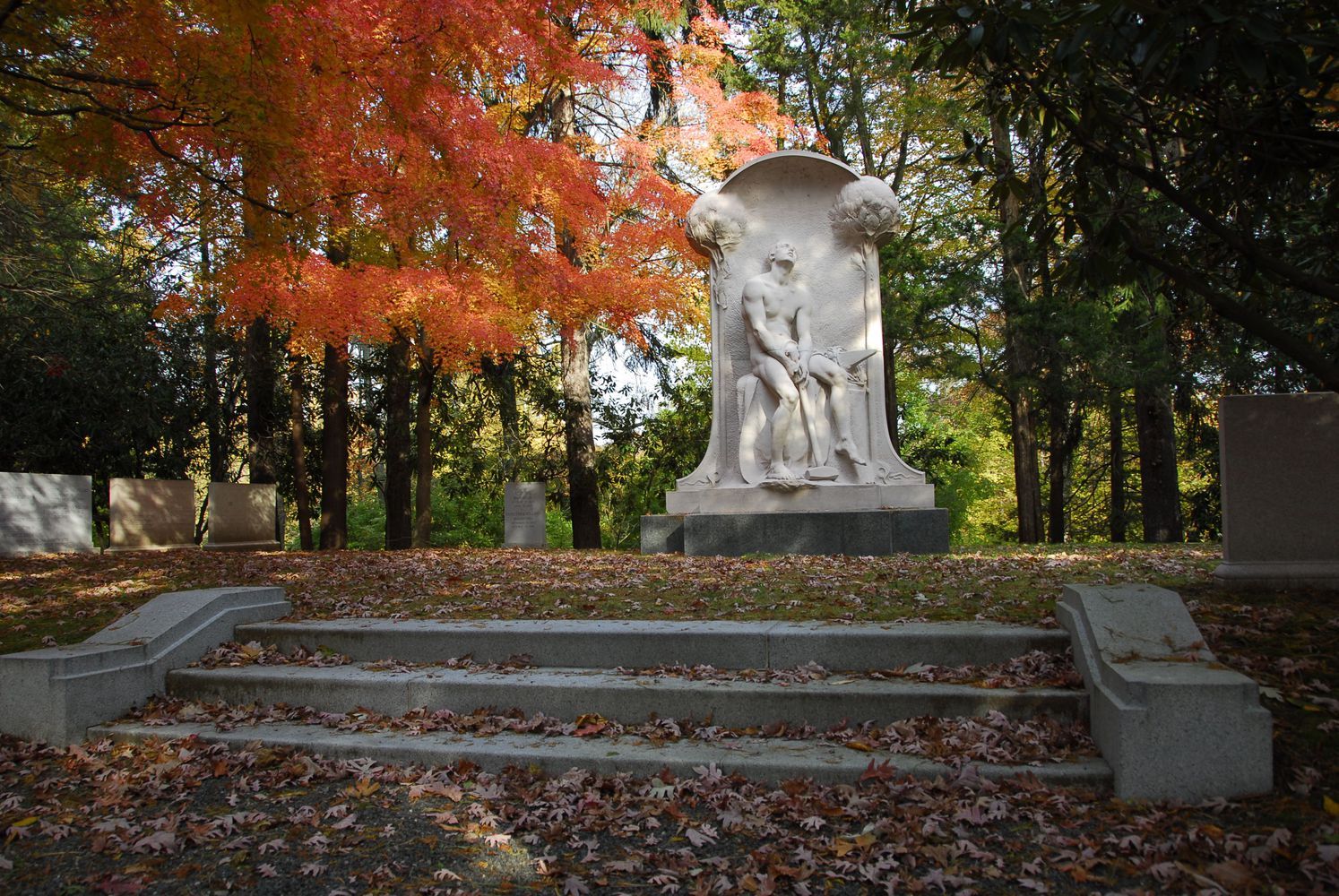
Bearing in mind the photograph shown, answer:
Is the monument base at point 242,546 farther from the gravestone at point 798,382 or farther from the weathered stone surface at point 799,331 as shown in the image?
the weathered stone surface at point 799,331

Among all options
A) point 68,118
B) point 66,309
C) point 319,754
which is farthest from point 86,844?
point 66,309

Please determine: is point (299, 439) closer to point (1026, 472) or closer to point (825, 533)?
point (825, 533)

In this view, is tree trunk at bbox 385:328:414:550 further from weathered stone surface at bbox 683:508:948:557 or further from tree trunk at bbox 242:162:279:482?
weathered stone surface at bbox 683:508:948:557

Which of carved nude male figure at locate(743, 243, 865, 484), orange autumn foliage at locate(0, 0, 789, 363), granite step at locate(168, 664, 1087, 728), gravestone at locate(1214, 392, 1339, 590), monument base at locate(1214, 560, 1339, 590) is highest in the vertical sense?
orange autumn foliage at locate(0, 0, 789, 363)

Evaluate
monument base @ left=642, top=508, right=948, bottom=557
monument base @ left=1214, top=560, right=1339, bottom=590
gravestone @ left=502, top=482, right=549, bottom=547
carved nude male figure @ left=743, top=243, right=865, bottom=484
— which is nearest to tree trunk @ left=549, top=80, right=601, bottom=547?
gravestone @ left=502, top=482, right=549, bottom=547

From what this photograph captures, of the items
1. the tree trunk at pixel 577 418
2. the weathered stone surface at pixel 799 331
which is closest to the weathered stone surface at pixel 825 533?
the weathered stone surface at pixel 799 331

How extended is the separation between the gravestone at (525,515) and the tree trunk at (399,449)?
186 cm

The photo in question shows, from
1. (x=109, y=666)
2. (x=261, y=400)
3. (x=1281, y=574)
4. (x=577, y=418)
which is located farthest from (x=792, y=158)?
(x=261, y=400)

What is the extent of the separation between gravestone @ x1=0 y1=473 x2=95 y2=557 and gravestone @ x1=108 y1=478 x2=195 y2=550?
0.66m

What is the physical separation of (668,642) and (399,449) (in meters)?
11.8

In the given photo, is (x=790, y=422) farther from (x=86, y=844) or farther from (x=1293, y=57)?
(x=86, y=844)

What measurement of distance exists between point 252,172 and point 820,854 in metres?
6.97

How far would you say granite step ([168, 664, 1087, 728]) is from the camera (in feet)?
14.0

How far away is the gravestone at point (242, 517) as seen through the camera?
14359 mm
